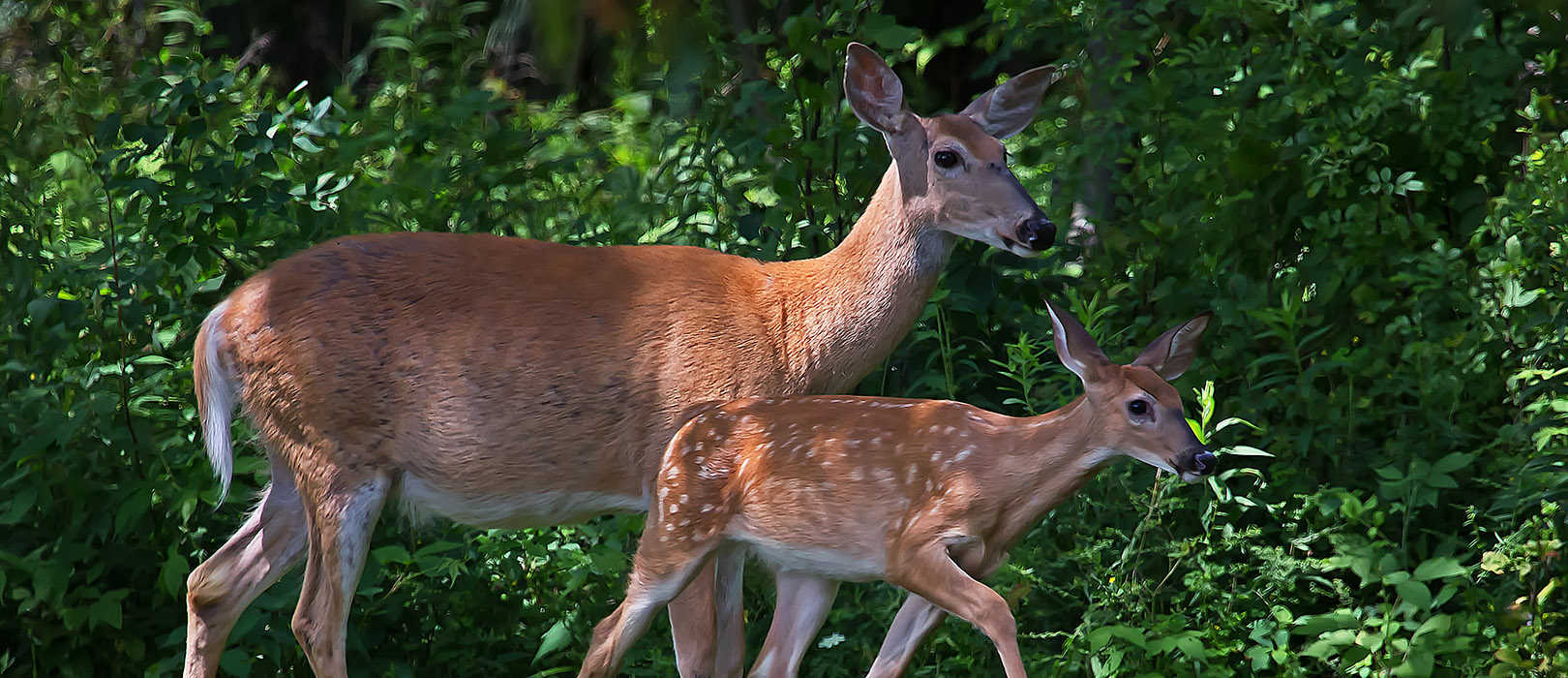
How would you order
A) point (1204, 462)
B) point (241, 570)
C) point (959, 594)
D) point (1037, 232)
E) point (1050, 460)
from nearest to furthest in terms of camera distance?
point (1204, 462)
point (959, 594)
point (1050, 460)
point (1037, 232)
point (241, 570)

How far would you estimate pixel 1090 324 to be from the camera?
5.46m

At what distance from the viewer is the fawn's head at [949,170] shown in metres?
4.89

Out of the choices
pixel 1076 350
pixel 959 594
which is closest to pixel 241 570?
pixel 959 594

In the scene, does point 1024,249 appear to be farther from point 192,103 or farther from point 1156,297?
point 192,103

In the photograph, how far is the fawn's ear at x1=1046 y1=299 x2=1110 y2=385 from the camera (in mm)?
4324

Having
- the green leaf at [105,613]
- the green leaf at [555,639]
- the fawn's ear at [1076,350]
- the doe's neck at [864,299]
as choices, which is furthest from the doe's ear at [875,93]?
the green leaf at [105,613]

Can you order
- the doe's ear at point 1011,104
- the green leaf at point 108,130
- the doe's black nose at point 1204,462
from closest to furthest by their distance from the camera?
the doe's black nose at point 1204,462 < the doe's ear at point 1011,104 < the green leaf at point 108,130

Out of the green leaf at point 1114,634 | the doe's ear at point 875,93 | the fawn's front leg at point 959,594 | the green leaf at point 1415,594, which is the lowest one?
the green leaf at point 1114,634

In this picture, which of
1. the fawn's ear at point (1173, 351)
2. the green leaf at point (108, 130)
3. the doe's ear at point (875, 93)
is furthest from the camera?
the green leaf at point (108, 130)

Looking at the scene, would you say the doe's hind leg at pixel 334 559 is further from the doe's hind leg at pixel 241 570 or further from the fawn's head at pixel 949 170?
the fawn's head at pixel 949 170

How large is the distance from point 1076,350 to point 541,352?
1.51m

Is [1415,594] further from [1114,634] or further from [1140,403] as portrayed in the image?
[1140,403]

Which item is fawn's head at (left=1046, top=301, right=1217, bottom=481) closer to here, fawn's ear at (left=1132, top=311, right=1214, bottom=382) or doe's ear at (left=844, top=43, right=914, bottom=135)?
fawn's ear at (left=1132, top=311, right=1214, bottom=382)

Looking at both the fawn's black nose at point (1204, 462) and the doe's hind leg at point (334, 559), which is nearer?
the fawn's black nose at point (1204, 462)
